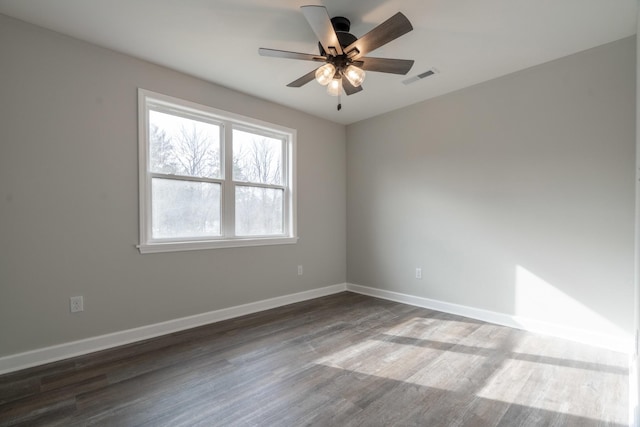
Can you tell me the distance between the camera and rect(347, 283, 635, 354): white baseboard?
99.5 inches

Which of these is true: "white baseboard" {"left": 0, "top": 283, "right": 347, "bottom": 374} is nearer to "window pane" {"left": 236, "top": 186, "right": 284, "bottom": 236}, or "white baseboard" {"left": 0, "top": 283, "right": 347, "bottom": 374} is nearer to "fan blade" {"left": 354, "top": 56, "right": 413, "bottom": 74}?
"window pane" {"left": 236, "top": 186, "right": 284, "bottom": 236}

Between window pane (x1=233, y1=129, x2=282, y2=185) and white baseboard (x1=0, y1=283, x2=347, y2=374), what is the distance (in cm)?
156

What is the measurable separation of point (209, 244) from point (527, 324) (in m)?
3.43

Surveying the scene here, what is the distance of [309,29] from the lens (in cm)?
234

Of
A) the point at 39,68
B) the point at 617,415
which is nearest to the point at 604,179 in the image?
the point at 617,415

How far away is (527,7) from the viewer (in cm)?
213

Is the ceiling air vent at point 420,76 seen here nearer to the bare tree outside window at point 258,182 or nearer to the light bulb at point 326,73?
the light bulb at point 326,73

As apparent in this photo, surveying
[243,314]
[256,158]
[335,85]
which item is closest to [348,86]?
[335,85]

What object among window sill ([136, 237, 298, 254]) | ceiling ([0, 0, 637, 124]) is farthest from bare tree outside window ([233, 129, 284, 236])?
ceiling ([0, 0, 637, 124])

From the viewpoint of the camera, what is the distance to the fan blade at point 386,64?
2.16 metres

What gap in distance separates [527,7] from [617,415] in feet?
8.90

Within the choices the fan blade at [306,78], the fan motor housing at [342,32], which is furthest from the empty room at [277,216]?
the fan blade at [306,78]

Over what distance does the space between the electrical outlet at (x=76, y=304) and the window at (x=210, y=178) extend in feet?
1.97

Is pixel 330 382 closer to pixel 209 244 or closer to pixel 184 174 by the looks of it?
pixel 209 244
